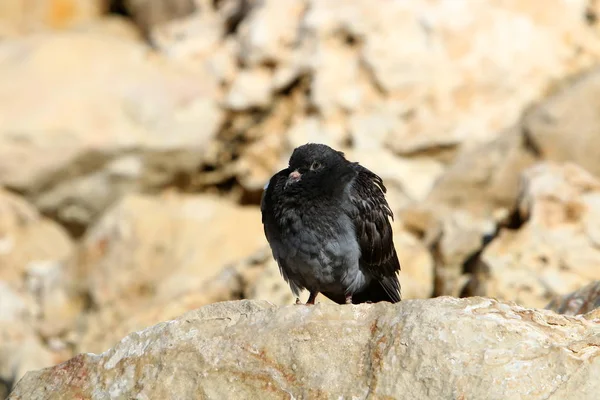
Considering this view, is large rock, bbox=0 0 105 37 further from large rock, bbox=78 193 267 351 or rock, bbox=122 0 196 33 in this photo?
large rock, bbox=78 193 267 351

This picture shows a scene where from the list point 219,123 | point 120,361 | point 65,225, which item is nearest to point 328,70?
point 219,123

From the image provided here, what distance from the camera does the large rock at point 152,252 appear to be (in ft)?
40.9

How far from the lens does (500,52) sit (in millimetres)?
15742

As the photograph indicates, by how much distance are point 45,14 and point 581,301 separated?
16833mm

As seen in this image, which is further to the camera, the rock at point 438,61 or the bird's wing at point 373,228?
the rock at point 438,61

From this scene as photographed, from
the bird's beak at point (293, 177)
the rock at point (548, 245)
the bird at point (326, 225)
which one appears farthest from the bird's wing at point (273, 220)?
the rock at point (548, 245)

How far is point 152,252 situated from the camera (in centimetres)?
1331

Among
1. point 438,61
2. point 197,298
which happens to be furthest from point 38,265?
point 438,61

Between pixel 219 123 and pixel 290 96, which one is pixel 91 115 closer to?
pixel 219 123

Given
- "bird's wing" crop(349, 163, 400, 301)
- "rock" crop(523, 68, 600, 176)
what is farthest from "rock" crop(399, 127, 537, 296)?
"bird's wing" crop(349, 163, 400, 301)

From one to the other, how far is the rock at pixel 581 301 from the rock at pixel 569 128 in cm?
519

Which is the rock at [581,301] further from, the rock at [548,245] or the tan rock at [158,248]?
the tan rock at [158,248]

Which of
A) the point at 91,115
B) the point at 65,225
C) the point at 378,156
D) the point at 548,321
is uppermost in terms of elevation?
the point at 548,321

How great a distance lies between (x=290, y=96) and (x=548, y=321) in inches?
431
